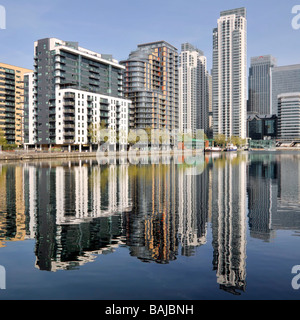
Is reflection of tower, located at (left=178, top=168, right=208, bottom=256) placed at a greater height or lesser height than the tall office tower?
lesser

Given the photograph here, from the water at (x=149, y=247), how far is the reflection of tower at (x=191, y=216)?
7 centimetres

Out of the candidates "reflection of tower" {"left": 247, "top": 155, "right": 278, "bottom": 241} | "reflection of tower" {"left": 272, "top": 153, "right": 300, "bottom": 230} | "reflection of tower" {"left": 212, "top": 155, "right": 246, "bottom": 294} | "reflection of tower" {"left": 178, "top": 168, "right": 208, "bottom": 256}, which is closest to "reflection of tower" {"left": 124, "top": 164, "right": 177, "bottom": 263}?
"reflection of tower" {"left": 178, "top": 168, "right": 208, "bottom": 256}

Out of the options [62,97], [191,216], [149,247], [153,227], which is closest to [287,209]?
[191,216]

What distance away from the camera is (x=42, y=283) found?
14805mm

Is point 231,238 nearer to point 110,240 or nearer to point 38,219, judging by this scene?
point 110,240

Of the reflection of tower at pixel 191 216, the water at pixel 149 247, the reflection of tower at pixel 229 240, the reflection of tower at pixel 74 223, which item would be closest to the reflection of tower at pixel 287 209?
the water at pixel 149 247

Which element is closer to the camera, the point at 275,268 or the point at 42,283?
the point at 42,283

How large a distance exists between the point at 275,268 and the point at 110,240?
9849 millimetres

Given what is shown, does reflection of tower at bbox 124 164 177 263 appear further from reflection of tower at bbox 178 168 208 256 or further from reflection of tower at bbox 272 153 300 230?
reflection of tower at bbox 272 153 300 230

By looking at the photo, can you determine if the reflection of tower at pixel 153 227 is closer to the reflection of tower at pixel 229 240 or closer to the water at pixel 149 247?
the water at pixel 149 247

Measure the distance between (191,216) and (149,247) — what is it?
906 centimetres

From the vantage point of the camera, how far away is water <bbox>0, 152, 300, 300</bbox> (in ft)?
46.6

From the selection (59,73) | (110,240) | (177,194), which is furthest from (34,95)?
(110,240)

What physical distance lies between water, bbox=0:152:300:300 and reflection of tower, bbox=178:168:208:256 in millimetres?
74
